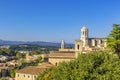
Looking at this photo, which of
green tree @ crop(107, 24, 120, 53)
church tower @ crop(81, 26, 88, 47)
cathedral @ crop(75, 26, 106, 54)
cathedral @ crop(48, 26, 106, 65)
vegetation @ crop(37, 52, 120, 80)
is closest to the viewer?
vegetation @ crop(37, 52, 120, 80)

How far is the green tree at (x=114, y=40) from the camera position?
36359mm

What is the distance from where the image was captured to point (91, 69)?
2366 cm

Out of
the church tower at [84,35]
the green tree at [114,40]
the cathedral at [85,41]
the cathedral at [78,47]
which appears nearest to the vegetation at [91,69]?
the green tree at [114,40]

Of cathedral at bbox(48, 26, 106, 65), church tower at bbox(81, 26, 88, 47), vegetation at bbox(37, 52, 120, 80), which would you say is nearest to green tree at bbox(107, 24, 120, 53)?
vegetation at bbox(37, 52, 120, 80)

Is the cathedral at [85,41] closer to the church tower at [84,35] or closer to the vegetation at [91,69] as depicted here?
the church tower at [84,35]

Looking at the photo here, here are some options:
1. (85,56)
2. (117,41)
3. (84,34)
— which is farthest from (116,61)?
(84,34)

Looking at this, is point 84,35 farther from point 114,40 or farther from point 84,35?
point 114,40

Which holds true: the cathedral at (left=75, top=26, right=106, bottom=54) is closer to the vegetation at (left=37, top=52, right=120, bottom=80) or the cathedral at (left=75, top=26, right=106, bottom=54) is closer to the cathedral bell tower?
the cathedral bell tower

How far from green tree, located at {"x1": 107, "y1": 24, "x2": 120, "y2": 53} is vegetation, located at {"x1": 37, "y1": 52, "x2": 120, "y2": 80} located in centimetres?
1061

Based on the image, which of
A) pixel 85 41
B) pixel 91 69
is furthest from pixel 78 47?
pixel 91 69

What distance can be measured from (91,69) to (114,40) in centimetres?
1368

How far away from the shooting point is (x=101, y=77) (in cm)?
2211

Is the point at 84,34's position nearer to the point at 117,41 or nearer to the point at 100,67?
the point at 117,41

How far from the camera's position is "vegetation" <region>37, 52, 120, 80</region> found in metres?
22.8
